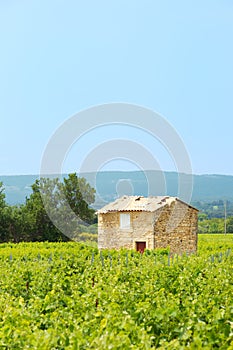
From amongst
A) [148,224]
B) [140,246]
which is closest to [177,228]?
[148,224]

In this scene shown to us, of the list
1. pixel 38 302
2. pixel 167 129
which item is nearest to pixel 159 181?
pixel 167 129

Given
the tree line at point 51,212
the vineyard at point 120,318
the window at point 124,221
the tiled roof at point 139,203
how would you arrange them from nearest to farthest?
1. the vineyard at point 120,318
2. the tiled roof at point 139,203
3. the window at point 124,221
4. the tree line at point 51,212

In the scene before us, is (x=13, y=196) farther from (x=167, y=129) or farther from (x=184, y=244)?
(x=184, y=244)

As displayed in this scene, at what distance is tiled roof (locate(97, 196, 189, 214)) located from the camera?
2486 centimetres

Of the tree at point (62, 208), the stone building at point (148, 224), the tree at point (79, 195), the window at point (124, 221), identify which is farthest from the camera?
the tree at point (79, 195)

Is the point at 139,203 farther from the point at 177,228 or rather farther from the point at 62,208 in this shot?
the point at 62,208

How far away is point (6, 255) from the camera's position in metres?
17.7

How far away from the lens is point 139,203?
25547 mm

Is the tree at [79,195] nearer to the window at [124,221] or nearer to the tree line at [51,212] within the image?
the tree line at [51,212]

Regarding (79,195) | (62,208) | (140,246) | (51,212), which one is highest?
(79,195)

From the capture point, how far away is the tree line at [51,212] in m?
35.8

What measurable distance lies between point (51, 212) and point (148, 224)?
564 inches

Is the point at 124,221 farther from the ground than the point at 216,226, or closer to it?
farther from the ground

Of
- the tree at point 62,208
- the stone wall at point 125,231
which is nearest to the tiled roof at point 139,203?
the stone wall at point 125,231
